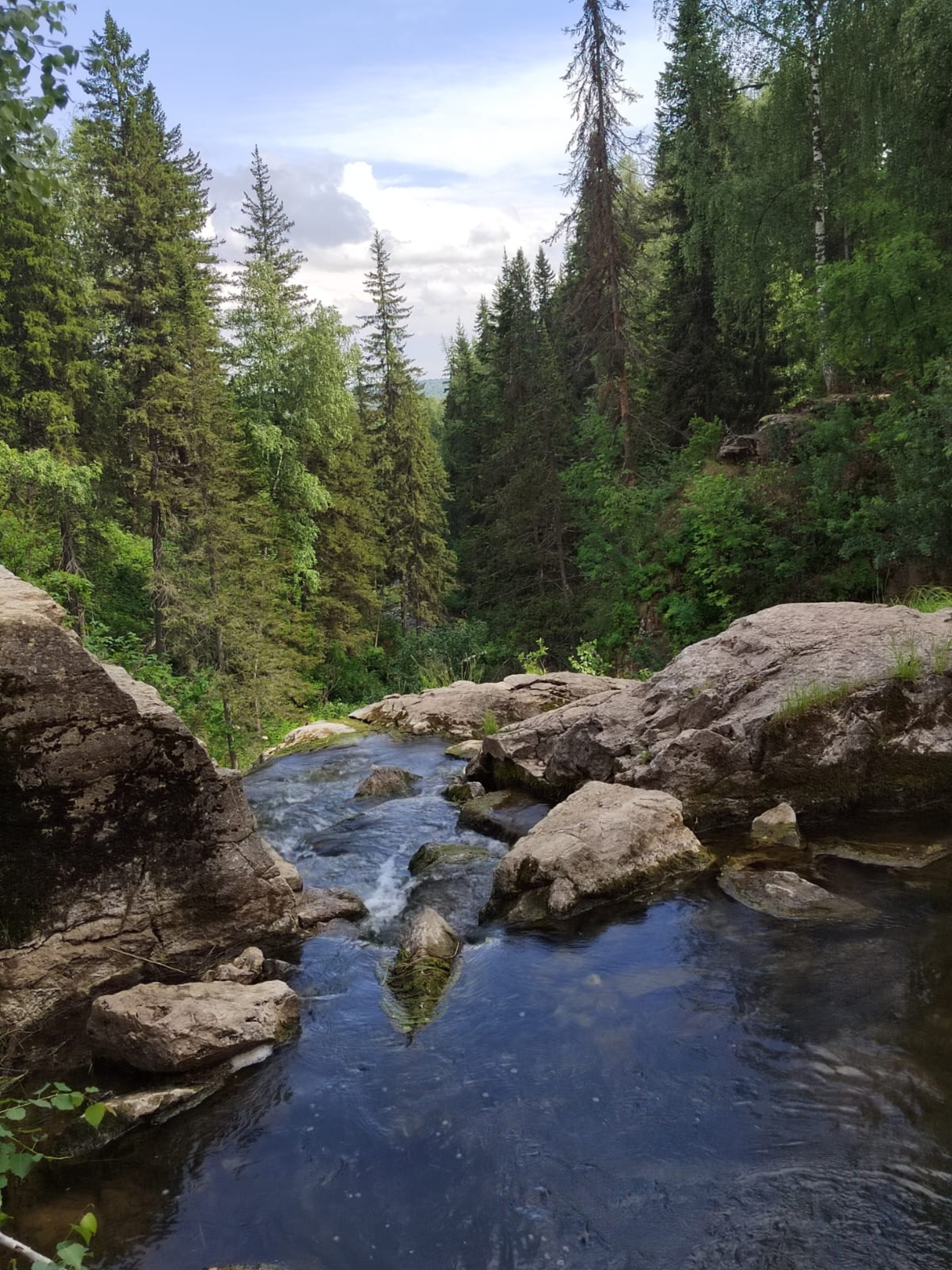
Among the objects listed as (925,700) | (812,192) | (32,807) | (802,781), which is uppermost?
(812,192)

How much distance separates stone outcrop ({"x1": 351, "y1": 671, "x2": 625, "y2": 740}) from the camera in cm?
1413

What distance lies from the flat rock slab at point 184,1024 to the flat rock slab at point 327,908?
58.5 inches

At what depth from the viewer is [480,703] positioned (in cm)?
1542

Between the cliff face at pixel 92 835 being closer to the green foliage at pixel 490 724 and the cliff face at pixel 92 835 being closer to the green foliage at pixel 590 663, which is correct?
the green foliage at pixel 490 724

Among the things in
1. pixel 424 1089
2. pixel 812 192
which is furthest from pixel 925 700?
pixel 812 192

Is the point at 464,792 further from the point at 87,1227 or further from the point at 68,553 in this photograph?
the point at 68,553

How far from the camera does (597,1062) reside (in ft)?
17.1

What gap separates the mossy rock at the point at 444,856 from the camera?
8.52 metres

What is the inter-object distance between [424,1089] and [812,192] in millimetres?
20016

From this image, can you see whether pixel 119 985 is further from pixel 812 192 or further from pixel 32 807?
pixel 812 192

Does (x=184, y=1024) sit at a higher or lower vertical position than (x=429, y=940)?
higher

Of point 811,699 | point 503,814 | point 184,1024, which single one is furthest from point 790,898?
point 184,1024

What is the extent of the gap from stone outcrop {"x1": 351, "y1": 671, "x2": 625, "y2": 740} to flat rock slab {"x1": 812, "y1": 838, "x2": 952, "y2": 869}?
569 centimetres

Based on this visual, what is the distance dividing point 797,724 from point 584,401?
29.5 meters
